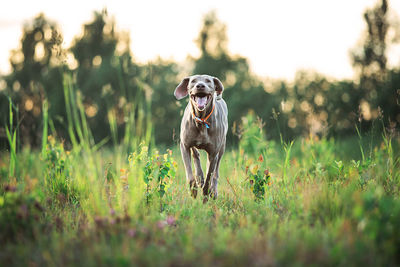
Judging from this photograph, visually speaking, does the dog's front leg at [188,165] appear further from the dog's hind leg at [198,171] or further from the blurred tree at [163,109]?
the blurred tree at [163,109]

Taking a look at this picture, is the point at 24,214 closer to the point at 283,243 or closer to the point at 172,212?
the point at 172,212

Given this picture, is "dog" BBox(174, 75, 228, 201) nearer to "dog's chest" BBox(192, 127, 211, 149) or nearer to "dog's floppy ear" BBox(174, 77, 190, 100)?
"dog's chest" BBox(192, 127, 211, 149)

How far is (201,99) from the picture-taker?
176 inches

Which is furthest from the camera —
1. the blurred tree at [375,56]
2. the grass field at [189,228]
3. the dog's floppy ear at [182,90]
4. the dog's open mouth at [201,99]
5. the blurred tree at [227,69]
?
the blurred tree at [227,69]

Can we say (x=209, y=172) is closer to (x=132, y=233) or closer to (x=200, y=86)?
(x=200, y=86)

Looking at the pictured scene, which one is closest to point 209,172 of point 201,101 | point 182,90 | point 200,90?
point 201,101

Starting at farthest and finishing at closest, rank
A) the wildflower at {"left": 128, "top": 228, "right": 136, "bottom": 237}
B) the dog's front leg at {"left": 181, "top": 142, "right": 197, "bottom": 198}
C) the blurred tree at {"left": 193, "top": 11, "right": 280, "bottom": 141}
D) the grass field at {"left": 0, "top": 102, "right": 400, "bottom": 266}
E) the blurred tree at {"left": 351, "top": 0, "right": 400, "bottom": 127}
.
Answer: the blurred tree at {"left": 193, "top": 11, "right": 280, "bottom": 141}
the blurred tree at {"left": 351, "top": 0, "right": 400, "bottom": 127}
the dog's front leg at {"left": 181, "top": 142, "right": 197, "bottom": 198}
the wildflower at {"left": 128, "top": 228, "right": 136, "bottom": 237}
the grass field at {"left": 0, "top": 102, "right": 400, "bottom": 266}

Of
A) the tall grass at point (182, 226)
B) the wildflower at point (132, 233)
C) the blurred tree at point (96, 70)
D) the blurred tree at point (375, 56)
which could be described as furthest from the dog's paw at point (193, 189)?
the blurred tree at point (375, 56)

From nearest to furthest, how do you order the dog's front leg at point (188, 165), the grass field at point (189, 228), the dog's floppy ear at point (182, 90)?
the grass field at point (189, 228) < the dog's front leg at point (188, 165) < the dog's floppy ear at point (182, 90)

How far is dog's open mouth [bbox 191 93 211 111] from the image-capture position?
4.39 meters

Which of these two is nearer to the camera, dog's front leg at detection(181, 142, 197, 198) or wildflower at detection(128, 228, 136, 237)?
wildflower at detection(128, 228, 136, 237)

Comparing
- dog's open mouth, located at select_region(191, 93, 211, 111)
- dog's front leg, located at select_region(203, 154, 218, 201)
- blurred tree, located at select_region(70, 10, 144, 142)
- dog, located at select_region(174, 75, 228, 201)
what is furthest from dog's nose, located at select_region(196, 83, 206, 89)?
blurred tree, located at select_region(70, 10, 144, 142)

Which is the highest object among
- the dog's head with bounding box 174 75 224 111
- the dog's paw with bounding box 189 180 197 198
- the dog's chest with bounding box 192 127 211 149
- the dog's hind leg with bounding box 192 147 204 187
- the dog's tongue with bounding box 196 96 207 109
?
the dog's head with bounding box 174 75 224 111

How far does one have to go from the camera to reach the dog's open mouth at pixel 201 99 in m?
4.39
